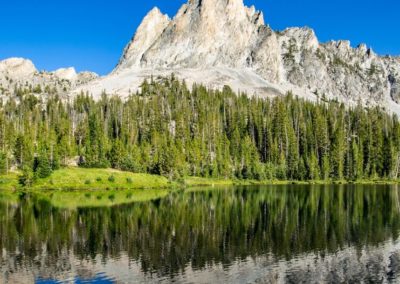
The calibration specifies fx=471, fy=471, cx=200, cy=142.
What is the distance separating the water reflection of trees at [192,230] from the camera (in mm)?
44250

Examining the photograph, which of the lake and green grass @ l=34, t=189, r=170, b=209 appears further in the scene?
green grass @ l=34, t=189, r=170, b=209

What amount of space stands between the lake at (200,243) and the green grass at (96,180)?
34933 mm

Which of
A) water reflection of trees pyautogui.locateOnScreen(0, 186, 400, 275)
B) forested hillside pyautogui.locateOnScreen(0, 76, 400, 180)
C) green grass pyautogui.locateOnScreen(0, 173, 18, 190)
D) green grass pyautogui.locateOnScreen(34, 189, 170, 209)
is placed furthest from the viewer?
forested hillside pyautogui.locateOnScreen(0, 76, 400, 180)

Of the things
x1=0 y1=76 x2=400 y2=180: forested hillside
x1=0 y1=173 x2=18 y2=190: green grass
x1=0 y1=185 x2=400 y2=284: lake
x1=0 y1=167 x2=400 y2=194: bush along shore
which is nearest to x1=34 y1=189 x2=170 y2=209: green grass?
x1=0 y1=185 x2=400 y2=284: lake

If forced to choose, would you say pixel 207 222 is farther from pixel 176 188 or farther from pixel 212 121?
pixel 212 121

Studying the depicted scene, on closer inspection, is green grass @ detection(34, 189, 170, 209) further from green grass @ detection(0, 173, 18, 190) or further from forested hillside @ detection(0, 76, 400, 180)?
forested hillside @ detection(0, 76, 400, 180)

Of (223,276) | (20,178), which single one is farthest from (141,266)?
(20,178)

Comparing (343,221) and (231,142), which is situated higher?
(231,142)

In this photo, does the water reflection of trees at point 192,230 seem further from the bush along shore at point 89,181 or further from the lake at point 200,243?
the bush along shore at point 89,181

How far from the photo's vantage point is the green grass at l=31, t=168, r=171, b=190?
116m

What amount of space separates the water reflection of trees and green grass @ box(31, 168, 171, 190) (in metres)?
30.5

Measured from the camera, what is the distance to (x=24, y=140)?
129500 mm

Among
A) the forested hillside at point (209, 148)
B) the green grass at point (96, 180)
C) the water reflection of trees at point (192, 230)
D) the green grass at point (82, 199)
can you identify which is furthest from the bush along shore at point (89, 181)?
the water reflection of trees at point (192, 230)

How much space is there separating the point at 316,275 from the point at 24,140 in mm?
109862
